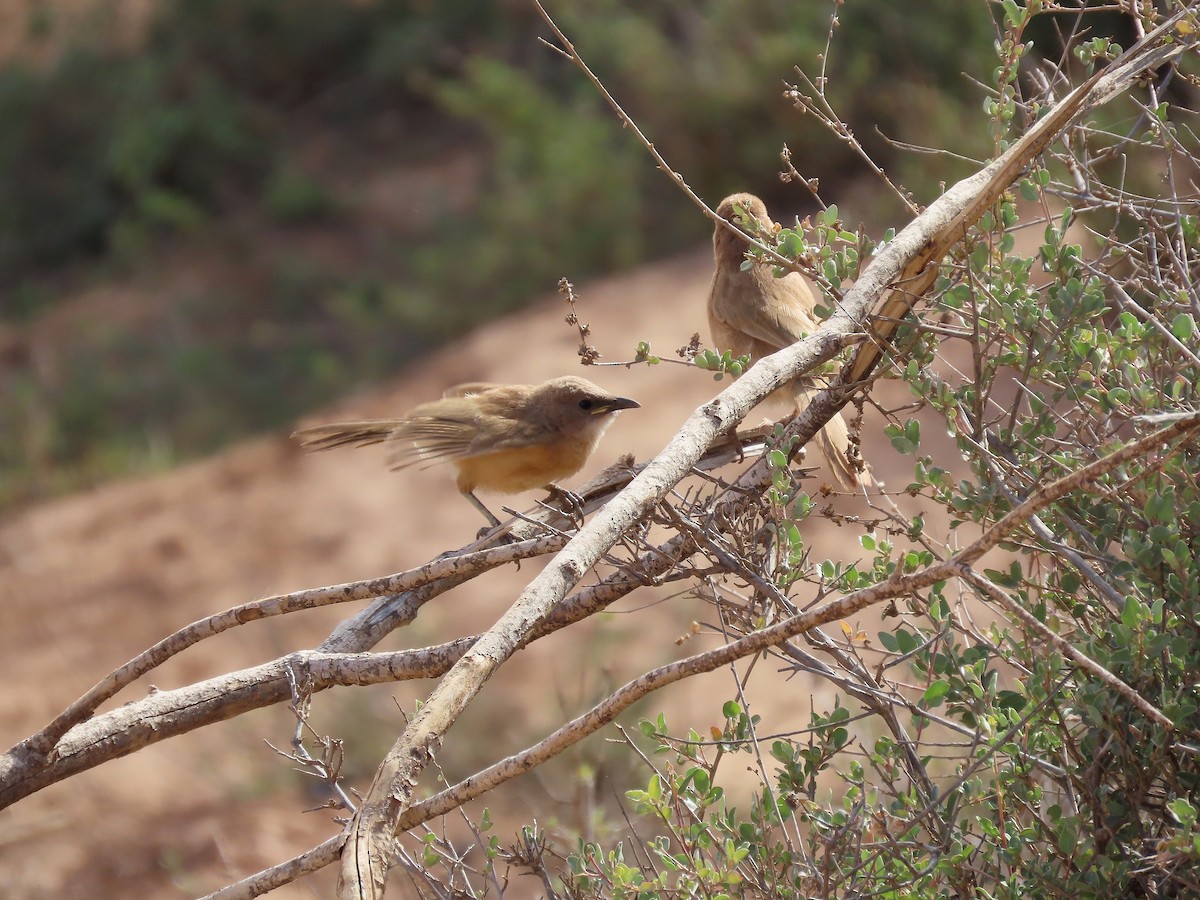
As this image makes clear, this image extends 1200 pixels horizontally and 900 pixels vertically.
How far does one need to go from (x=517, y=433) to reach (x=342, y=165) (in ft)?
38.3

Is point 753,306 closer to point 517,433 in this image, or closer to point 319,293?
point 517,433

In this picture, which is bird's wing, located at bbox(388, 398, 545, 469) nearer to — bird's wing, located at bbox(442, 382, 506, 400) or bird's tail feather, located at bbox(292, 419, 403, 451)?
bird's tail feather, located at bbox(292, 419, 403, 451)

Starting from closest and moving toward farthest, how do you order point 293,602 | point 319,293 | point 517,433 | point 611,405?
point 293,602
point 517,433
point 611,405
point 319,293

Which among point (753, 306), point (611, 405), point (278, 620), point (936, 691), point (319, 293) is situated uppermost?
point (753, 306)

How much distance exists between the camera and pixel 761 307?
15.5 feet

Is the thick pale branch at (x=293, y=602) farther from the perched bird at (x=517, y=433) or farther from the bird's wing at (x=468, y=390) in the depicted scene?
the bird's wing at (x=468, y=390)

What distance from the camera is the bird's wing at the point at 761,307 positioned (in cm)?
466

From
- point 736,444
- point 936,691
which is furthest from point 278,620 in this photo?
point 936,691

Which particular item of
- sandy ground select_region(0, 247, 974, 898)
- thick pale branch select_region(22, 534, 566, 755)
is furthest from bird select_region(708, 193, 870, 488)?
thick pale branch select_region(22, 534, 566, 755)

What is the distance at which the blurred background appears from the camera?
733cm

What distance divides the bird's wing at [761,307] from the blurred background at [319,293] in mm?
887

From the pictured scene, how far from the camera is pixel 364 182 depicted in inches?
592

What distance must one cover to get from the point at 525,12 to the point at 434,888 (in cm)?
1361

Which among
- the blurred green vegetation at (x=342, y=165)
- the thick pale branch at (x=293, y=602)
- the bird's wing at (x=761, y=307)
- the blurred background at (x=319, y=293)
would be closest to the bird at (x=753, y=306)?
the bird's wing at (x=761, y=307)
